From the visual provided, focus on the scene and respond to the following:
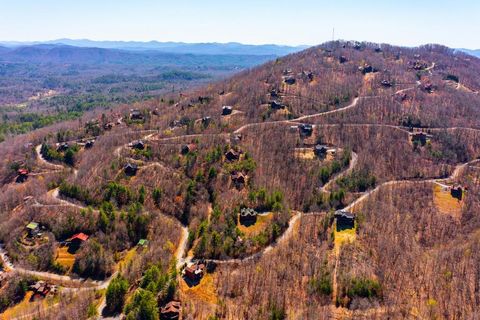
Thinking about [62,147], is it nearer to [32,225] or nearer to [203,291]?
[32,225]

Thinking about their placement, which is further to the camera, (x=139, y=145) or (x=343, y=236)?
(x=139, y=145)

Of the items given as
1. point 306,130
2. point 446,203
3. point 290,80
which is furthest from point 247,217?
point 290,80

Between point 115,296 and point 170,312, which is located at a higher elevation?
point 170,312

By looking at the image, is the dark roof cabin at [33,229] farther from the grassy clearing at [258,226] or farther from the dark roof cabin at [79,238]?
the grassy clearing at [258,226]


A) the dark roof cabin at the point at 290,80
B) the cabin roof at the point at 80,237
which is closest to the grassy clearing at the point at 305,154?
the dark roof cabin at the point at 290,80

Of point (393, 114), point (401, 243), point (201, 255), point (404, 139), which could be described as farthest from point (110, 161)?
point (393, 114)

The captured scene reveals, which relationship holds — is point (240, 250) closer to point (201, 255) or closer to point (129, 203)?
point (201, 255)
